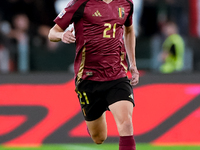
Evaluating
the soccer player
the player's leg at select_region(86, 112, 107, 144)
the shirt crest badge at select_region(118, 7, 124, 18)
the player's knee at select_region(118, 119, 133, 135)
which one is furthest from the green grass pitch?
the shirt crest badge at select_region(118, 7, 124, 18)

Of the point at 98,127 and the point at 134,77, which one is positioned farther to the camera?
the point at 98,127

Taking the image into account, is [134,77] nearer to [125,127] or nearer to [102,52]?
[102,52]

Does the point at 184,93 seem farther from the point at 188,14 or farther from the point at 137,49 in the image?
the point at 188,14

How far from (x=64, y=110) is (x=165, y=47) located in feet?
7.20

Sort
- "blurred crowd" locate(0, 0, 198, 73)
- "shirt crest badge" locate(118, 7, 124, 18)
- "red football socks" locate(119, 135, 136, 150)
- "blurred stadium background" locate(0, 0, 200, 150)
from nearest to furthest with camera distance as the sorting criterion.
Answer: "red football socks" locate(119, 135, 136, 150) < "shirt crest badge" locate(118, 7, 124, 18) < "blurred stadium background" locate(0, 0, 200, 150) < "blurred crowd" locate(0, 0, 198, 73)

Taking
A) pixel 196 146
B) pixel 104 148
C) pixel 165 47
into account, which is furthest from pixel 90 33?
pixel 165 47

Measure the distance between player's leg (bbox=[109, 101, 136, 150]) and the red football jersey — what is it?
0.31 m

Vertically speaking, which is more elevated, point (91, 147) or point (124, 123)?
point (124, 123)

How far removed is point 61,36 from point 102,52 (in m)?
A: 0.50

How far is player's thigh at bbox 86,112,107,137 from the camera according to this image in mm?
5402

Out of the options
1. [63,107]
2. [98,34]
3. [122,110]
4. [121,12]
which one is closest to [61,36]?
[98,34]

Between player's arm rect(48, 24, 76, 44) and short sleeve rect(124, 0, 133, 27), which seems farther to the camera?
short sleeve rect(124, 0, 133, 27)

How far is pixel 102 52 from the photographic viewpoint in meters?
4.91

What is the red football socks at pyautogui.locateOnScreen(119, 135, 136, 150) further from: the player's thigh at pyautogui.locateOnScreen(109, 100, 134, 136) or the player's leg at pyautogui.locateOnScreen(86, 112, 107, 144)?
the player's leg at pyautogui.locateOnScreen(86, 112, 107, 144)
